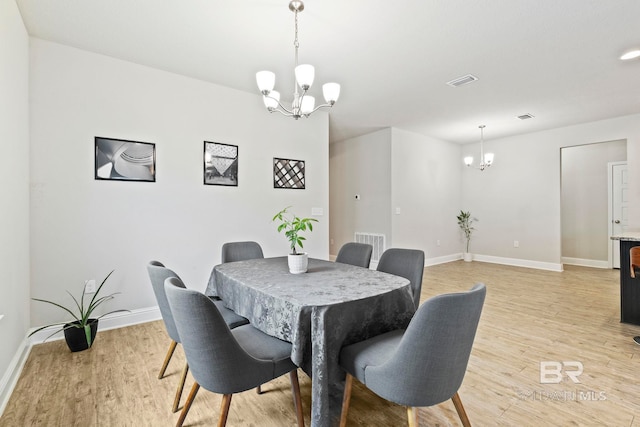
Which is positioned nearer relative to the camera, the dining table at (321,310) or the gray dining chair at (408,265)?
the dining table at (321,310)

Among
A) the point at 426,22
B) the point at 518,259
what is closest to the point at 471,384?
the point at 426,22

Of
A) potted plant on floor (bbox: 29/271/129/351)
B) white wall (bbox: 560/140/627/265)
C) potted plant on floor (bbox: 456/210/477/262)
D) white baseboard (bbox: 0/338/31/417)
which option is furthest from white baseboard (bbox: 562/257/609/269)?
white baseboard (bbox: 0/338/31/417)

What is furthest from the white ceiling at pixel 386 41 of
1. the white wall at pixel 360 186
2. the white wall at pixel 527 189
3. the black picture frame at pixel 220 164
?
the white wall at pixel 360 186

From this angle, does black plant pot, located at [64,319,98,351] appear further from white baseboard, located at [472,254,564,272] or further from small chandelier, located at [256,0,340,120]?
white baseboard, located at [472,254,564,272]

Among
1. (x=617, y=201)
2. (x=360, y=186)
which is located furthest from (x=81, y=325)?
(x=617, y=201)

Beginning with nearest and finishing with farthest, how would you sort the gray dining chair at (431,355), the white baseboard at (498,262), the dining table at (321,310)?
the gray dining chair at (431,355) < the dining table at (321,310) < the white baseboard at (498,262)

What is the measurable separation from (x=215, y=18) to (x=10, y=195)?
1.88 meters

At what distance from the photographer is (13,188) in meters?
2.13

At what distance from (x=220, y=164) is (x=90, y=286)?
1.73m

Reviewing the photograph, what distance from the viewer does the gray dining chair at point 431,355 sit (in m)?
1.14

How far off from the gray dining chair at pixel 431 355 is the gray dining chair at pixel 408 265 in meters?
0.99

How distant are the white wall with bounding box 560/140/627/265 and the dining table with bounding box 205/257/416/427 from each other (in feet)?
19.8

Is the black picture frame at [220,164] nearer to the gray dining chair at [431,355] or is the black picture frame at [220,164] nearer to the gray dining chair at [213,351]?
the gray dining chair at [213,351]

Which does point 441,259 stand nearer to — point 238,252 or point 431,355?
point 238,252
